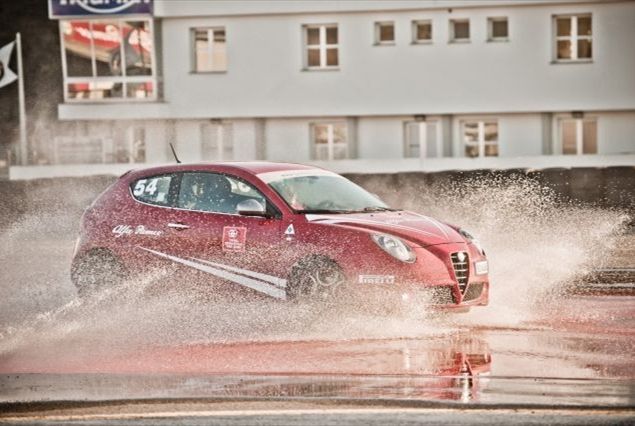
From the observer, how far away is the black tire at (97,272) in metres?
14.8

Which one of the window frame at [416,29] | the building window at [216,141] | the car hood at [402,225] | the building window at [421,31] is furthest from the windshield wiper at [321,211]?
the building window at [216,141]

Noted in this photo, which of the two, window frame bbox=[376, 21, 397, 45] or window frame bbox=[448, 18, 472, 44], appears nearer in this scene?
window frame bbox=[448, 18, 472, 44]

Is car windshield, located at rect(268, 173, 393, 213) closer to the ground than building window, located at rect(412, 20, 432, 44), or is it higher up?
closer to the ground

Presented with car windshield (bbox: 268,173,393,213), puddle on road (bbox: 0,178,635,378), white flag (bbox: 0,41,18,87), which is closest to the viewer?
puddle on road (bbox: 0,178,635,378)

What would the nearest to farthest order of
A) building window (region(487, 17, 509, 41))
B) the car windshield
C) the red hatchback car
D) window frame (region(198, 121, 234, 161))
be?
the red hatchback car → the car windshield → building window (region(487, 17, 509, 41)) → window frame (region(198, 121, 234, 161))

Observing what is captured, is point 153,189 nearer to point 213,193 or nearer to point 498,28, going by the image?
point 213,193

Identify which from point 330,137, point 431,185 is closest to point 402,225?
point 431,185

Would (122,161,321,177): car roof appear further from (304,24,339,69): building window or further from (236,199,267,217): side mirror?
(304,24,339,69): building window

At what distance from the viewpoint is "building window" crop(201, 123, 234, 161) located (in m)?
50.6

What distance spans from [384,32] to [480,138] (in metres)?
4.68

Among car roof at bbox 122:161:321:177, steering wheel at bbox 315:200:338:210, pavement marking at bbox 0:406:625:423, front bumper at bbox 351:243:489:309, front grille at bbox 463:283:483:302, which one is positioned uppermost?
car roof at bbox 122:161:321:177

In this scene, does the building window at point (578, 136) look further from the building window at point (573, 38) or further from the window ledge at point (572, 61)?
the building window at point (573, 38)

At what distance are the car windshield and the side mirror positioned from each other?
247 mm

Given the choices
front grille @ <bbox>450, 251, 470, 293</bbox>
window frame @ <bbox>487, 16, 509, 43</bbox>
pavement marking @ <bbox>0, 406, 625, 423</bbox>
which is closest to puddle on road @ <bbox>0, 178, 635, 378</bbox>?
front grille @ <bbox>450, 251, 470, 293</bbox>
